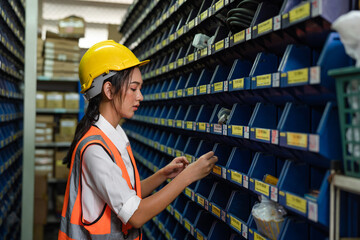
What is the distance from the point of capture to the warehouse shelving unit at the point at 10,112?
15.0 feet

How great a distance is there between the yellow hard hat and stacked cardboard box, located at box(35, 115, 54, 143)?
466 centimetres

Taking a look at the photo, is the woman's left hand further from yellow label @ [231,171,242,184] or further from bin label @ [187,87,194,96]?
bin label @ [187,87,194,96]

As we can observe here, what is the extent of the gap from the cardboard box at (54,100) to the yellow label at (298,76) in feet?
18.1

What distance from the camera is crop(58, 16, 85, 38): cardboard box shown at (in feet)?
23.2

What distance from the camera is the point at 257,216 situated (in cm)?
204

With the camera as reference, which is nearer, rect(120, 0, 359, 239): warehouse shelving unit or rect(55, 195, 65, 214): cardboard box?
rect(120, 0, 359, 239): warehouse shelving unit

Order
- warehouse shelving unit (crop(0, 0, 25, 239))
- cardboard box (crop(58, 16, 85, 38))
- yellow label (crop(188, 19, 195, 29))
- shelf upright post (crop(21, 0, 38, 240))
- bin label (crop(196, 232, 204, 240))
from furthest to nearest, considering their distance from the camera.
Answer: cardboard box (crop(58, 16, 85, 38)), warehouse shelving unit (crop(0, 0, 25, 239)), shelf upright post (crop(21, 0, 38, 240)), yellow label (crop(188, 19, 195, 29)), bin label (crop(196, 232, 204, 240))

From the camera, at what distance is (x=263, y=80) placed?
6.79ft

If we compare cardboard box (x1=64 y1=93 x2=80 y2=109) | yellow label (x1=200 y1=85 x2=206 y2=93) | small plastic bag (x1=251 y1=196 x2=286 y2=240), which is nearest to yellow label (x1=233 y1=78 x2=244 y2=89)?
yellow label (x1=200 y1=85 x2=206 y2=93)

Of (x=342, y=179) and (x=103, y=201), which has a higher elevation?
(x=342, y=179)

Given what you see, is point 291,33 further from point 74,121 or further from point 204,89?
point 74,121

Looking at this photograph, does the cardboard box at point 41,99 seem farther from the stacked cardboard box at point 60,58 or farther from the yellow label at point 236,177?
the yellow label at point 236,177

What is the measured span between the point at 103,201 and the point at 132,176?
0.71ft

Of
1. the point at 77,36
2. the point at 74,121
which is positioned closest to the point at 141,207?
the point at 74,121
